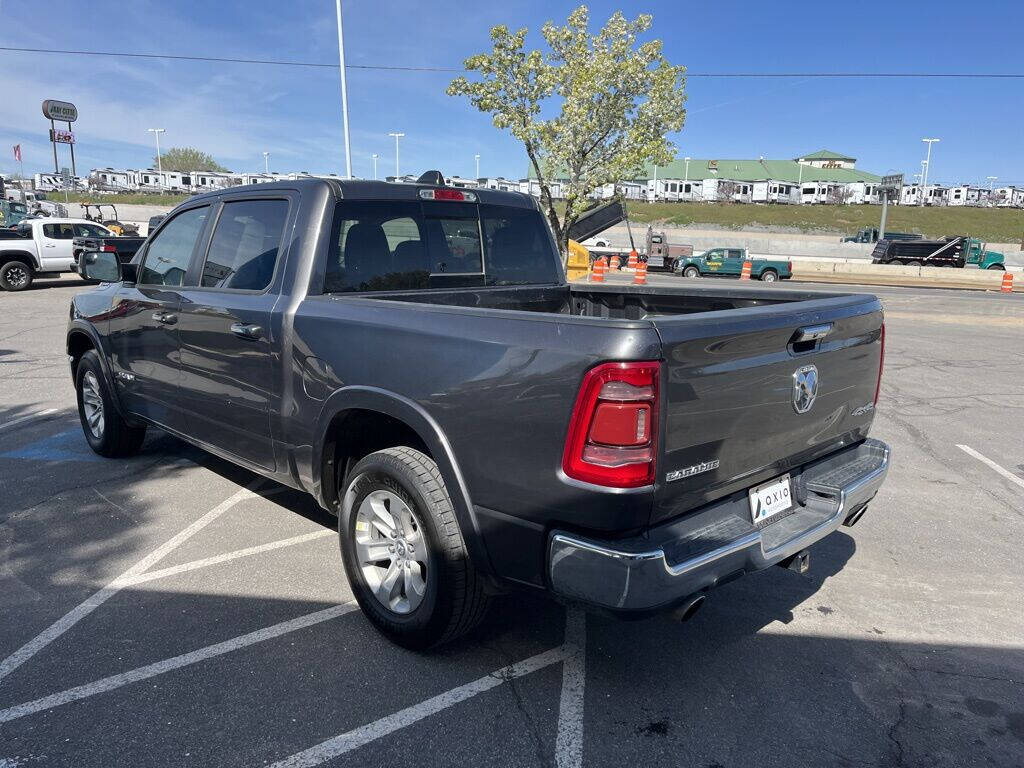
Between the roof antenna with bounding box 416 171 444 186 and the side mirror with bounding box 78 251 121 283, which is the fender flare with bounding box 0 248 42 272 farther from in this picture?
the roof antenna with bounding box 416 171 444 186

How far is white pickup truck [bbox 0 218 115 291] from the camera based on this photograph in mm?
18375

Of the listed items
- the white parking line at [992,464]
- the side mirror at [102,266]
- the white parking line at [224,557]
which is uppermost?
the side mirror at [102,266]

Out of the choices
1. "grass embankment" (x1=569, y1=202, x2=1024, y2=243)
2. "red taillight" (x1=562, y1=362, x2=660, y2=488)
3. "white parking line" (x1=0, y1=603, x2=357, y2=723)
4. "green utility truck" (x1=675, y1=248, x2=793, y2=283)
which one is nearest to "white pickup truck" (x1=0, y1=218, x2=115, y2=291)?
"white parking line" (x1=0, y1=603, x2=357, y2=723)

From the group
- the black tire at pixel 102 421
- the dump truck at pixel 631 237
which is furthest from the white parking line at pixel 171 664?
the dump truck at pixel 631 237

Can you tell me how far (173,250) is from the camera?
14.8ft

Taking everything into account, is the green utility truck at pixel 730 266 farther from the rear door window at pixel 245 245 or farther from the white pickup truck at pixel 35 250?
the rear door window at pixel 245 245

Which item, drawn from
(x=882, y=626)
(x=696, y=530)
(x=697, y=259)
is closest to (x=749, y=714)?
(x=696, y=530)

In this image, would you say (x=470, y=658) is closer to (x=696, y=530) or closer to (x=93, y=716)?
(x=696, y=530)

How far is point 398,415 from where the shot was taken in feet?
9.20

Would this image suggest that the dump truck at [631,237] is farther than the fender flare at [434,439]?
Yes

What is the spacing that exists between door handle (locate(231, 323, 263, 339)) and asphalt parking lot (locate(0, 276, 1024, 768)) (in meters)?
1.24

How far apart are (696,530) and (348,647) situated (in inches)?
62.5

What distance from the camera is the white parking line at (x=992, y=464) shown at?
5.55 meters

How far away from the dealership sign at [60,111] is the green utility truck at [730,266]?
237 ft
